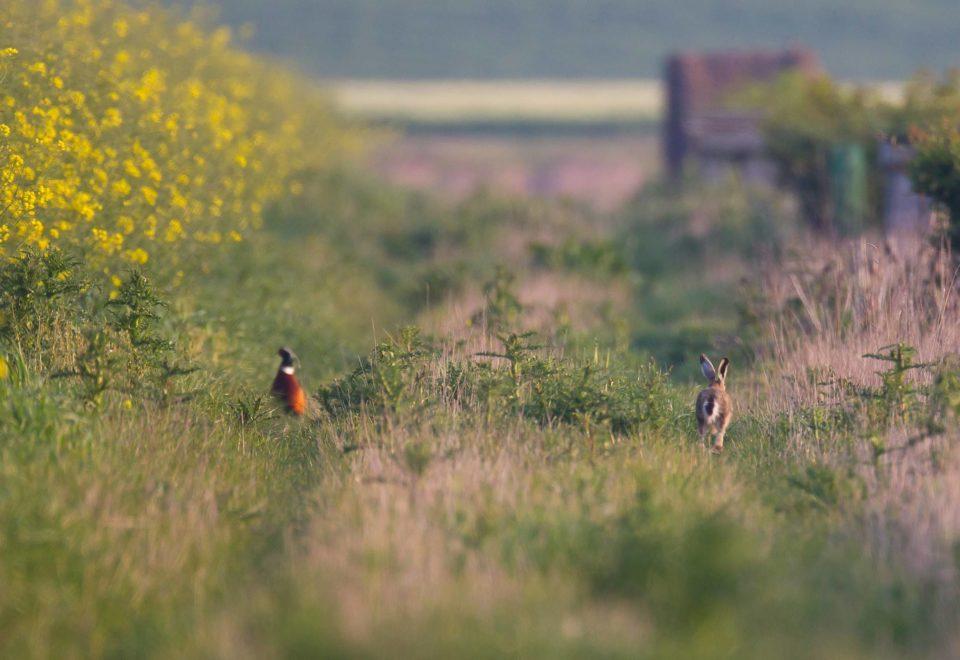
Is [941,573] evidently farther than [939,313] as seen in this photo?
No

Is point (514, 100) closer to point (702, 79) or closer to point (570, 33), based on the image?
point (570, 33)

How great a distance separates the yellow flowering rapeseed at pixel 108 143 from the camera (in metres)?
8.98

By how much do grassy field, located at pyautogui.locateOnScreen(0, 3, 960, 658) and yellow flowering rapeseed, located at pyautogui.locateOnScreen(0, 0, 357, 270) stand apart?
78mm

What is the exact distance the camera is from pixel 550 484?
6.51m

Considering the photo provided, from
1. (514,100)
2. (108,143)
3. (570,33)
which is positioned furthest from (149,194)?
(570,33)

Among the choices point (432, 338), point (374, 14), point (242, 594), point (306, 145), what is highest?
point (374, 14)

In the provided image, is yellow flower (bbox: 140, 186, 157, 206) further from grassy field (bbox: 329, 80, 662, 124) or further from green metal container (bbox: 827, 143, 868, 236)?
grassy field (bbox: 329, 80, 662, 124)

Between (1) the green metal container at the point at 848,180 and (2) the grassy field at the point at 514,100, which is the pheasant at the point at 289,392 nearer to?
(1) the green metal container at the point at 848,180

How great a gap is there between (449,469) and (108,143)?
548 centimetres

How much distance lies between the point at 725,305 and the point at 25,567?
9621 millimetres

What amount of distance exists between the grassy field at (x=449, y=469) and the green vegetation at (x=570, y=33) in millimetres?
63827

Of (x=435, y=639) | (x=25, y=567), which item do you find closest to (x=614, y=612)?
(x=435, y=639)

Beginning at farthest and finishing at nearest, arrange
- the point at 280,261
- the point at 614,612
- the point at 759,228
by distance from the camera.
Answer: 1. the point at 759,228
2. the point at 280,261
3. the point at 614,612

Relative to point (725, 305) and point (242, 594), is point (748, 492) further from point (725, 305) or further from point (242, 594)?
point (725, 305)
